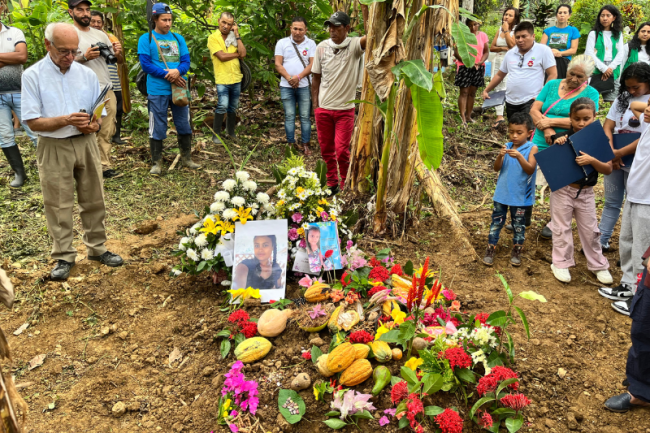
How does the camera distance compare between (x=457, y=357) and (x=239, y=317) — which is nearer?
(x=457, y=357)

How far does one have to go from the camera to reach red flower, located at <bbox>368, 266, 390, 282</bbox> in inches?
126

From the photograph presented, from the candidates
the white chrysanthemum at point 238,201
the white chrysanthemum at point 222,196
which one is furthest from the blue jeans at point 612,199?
the white chrysanthemum at point 222,196

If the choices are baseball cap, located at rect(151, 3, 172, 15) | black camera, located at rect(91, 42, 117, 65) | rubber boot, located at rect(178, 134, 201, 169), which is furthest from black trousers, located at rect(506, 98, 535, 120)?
black camera, located at rect(91, 42, 117, 65)

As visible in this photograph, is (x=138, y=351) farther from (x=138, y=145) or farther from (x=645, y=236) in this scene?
(x=138, y=145)

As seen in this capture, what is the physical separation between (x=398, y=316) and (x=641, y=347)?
51.5 inches

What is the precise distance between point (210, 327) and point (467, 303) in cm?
191

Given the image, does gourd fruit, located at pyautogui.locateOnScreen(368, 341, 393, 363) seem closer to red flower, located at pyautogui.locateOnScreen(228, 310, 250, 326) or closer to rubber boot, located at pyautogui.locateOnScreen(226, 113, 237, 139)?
red flower, located at pyautogui.locateOnScreen(228, 310, 250, 326)

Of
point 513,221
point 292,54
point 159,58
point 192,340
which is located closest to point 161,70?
point 159,58

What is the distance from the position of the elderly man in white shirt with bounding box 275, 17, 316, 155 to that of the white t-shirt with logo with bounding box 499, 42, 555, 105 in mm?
2608

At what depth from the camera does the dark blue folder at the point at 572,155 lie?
356cm

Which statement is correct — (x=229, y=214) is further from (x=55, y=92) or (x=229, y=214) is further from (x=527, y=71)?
(x=527, y=71)

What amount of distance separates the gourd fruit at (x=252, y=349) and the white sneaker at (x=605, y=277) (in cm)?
290

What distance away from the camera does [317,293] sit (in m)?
3.06

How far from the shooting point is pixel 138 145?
6.50 meters
